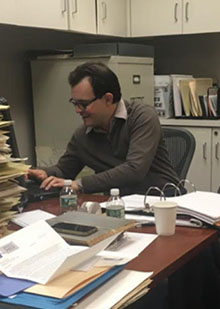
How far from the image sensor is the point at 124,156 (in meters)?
2.56

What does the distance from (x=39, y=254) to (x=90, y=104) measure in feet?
4.56

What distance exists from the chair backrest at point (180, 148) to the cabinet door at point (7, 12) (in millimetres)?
1046

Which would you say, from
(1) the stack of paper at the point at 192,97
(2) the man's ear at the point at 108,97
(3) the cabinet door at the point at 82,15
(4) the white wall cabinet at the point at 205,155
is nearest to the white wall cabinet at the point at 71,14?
(3) the cabinet door at the point at 82,15

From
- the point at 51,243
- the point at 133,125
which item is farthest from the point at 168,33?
the point at 51,243

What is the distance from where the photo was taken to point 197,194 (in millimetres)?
1914

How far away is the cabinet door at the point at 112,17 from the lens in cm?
351

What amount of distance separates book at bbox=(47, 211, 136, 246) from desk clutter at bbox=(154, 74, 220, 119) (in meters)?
2.25

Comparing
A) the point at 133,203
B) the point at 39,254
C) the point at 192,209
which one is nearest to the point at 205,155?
the point at 133,203

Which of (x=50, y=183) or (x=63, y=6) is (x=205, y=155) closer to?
(x=63, y=6)

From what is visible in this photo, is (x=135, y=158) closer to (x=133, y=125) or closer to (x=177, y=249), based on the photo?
(x=133, y=125)

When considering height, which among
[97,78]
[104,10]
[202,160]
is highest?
[104,10]

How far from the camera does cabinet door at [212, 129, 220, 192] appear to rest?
140 inches

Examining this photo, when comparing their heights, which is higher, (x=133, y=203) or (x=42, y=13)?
(x=42, y=13)

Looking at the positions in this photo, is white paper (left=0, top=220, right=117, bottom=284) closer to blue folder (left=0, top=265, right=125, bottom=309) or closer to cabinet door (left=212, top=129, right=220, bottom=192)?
blue folder (left=0, top=265, right=125, bottom=309)
